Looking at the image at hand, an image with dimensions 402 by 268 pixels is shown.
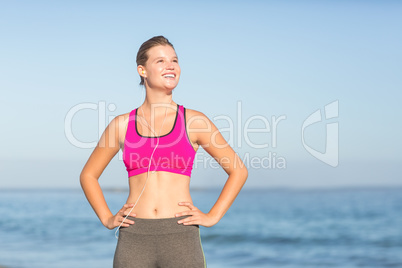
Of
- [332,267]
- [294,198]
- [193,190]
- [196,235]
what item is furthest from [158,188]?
[193,190]

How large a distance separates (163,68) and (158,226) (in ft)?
3.48

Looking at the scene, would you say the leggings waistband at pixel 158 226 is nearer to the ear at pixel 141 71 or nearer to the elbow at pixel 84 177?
the elbow at pixel 84 177

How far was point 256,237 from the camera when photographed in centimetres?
2009

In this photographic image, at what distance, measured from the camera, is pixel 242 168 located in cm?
381

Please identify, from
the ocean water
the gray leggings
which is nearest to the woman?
the gray leggings

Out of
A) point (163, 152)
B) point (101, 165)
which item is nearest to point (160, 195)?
point (163, 152)

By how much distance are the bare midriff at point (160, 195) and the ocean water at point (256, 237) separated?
8.32 metres

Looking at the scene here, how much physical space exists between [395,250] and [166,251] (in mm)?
15465

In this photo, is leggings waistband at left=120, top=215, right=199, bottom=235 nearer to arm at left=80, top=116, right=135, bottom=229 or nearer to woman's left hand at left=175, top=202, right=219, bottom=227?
woman's left hand at left=175, top=202, right=219, bottom=227

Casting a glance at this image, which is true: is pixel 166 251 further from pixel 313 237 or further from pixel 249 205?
pixel 249 205

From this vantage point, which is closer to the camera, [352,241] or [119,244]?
[119,244]

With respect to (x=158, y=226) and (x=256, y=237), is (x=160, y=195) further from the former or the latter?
(x=256, y=237)

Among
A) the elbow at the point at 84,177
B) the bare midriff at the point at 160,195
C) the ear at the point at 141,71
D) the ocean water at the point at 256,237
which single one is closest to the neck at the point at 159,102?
the ear at the point at 141,71

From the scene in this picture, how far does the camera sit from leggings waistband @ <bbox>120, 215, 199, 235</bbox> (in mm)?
3439
